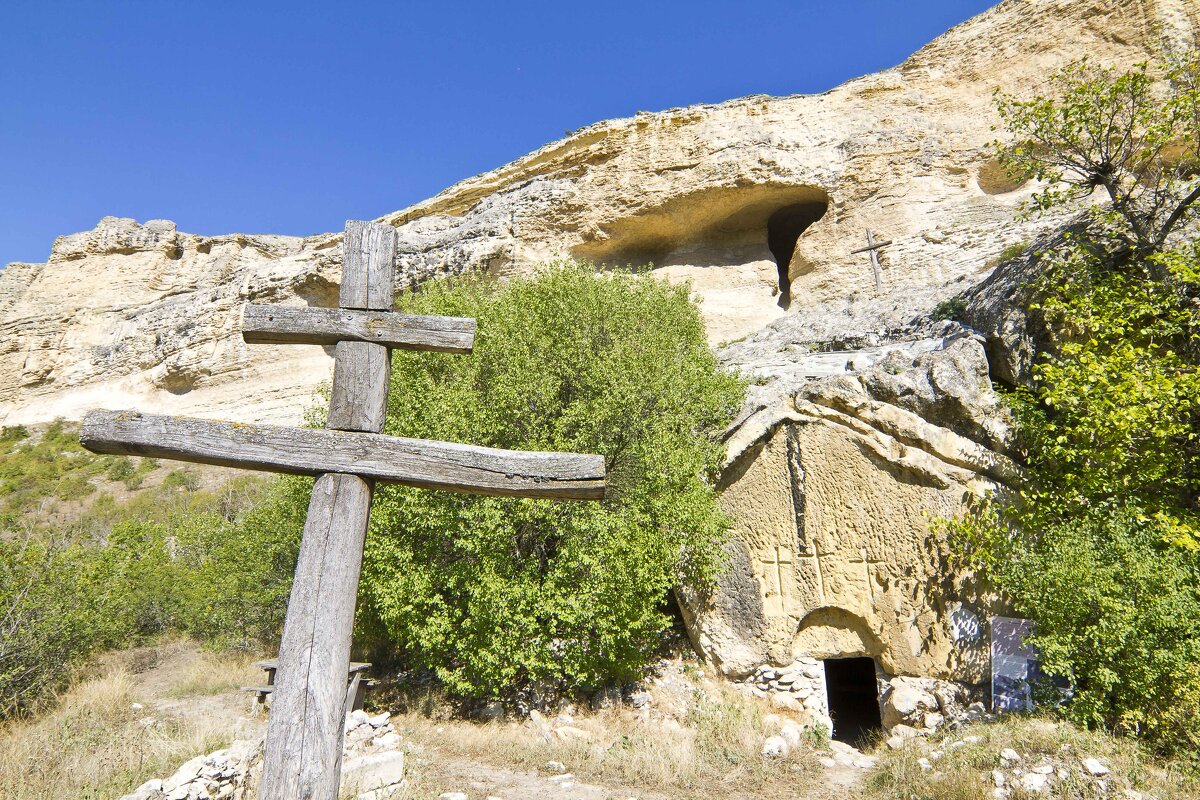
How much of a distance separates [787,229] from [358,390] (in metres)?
21.3

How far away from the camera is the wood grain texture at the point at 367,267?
3.45 m

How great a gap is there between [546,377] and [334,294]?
17900 mm

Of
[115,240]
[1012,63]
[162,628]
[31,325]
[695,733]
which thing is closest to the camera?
[695,733]

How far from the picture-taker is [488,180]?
25.2 meters

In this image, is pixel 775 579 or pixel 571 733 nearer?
pixel 571 733

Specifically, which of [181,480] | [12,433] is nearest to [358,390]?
[181,480]

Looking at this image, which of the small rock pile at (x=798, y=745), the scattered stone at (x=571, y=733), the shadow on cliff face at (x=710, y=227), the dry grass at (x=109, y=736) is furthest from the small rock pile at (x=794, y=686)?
the shadow on cliff face at (x=710, y=227)

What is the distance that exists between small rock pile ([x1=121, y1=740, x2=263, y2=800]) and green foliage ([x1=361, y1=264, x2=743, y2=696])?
277 cm

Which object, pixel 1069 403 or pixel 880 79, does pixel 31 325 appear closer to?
pixel 880 79

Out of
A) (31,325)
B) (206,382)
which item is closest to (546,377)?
(206,382)

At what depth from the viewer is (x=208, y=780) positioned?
5.20 metres

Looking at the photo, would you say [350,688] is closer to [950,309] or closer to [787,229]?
[950,309]

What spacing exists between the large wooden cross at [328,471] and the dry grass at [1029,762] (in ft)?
16.9

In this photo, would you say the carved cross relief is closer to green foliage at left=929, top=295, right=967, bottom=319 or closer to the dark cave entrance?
the dark cave entrance
